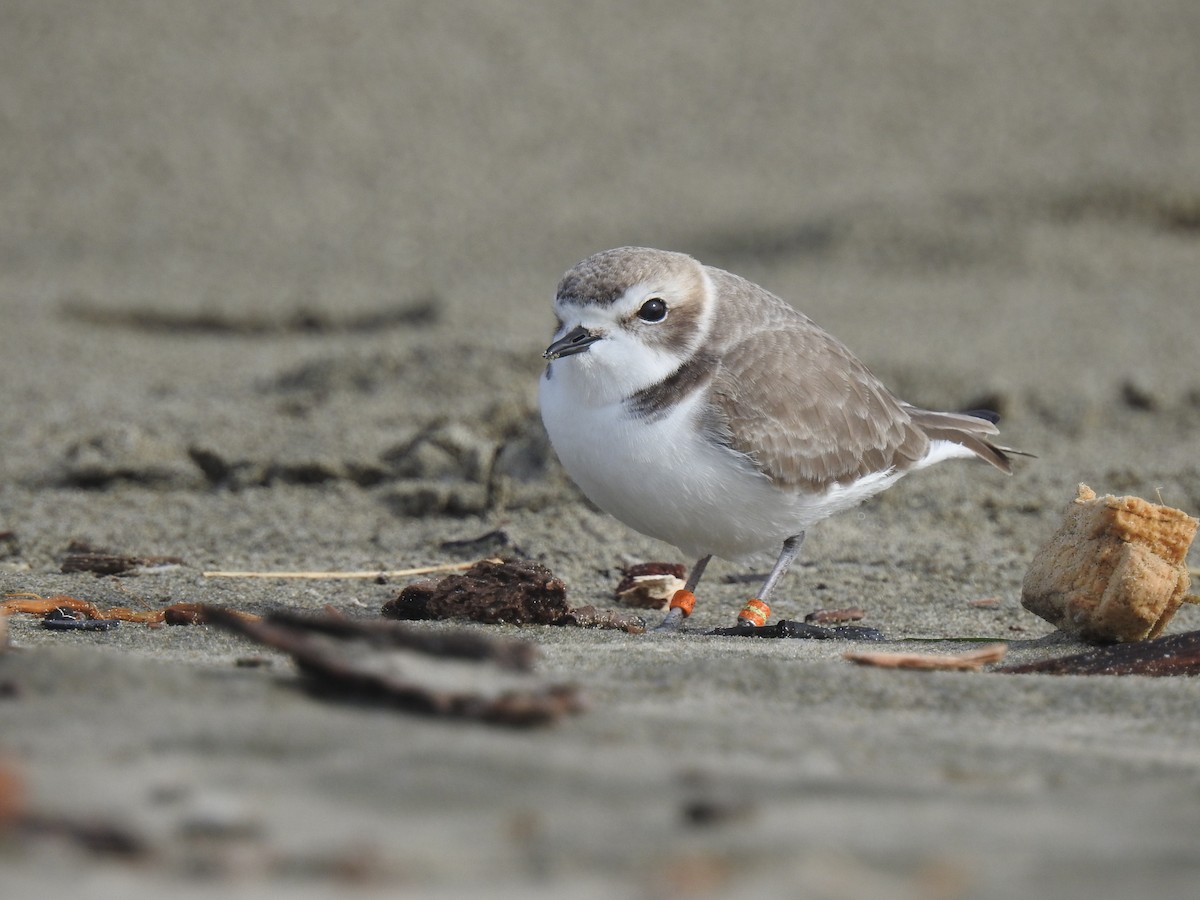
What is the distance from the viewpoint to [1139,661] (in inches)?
125

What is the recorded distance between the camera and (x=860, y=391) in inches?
185

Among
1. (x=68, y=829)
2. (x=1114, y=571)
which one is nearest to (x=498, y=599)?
(x=1114, y=571)

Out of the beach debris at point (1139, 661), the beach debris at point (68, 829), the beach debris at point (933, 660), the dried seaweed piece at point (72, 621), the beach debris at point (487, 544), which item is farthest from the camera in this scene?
the beach debris at point (487, 544)

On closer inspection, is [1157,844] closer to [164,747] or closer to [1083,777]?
[1083,777]

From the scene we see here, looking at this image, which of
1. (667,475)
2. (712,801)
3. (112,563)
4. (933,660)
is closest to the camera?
(712,801)

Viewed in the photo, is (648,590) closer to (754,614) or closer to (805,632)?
(754,614)

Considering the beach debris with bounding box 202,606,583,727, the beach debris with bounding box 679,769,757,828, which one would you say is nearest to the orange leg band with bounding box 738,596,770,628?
the beach debris with bounding box 202,606,583,727

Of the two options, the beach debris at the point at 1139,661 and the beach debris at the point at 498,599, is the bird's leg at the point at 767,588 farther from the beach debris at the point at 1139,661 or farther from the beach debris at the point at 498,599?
the beach debris at the point at 1139,661

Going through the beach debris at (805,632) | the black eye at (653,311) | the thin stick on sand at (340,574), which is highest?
the black eye at (653,311)

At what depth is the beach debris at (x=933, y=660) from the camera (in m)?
2.96

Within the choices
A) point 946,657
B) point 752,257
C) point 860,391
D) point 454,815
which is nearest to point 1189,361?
point 752,257

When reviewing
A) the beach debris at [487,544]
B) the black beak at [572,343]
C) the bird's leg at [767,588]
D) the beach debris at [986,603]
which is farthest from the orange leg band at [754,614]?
the beach debris at [487,544]

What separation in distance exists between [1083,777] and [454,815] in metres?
0.94

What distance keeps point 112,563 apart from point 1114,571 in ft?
8.97
